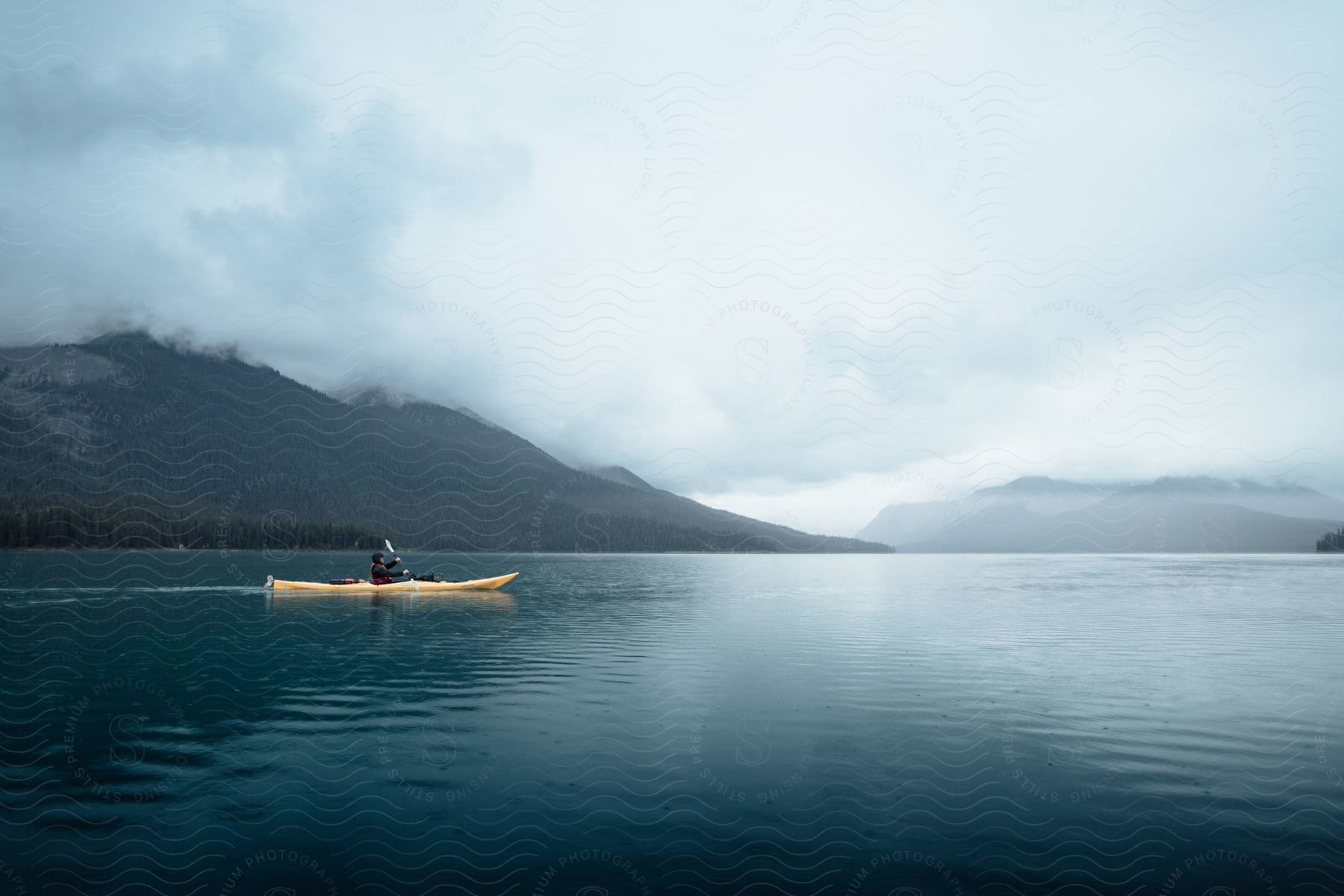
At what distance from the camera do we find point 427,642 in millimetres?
37000

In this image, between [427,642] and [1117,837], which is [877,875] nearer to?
[1117,837]

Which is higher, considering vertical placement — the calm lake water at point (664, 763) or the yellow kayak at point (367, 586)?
the yellow kayak at point (367, 586)

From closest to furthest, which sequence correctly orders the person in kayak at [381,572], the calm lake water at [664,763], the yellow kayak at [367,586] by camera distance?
the calm lake water at [664,763] → the person in kayak at [381,572] → the yellow kayak at [367,586]

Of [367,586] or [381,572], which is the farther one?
[381,572]

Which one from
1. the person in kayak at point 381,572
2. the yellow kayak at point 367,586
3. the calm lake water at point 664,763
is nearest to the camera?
the calm lake water at point 664,763

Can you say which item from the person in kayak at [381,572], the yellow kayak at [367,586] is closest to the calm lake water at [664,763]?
the person in kayak at [381,572]

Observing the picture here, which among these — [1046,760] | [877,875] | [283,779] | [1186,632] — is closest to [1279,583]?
[1186,632]

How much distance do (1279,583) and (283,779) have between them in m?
106

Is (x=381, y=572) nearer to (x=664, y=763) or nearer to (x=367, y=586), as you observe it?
(x=367, y=586)

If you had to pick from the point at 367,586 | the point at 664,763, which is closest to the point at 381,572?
the point at 367,586

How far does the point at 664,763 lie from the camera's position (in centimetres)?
1719

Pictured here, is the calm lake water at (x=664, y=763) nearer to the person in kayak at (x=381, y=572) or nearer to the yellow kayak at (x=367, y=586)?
the person in kayak at (x=381, y=572)

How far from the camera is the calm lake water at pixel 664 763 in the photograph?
12.0 m

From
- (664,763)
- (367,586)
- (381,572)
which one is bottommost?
(664,763)
